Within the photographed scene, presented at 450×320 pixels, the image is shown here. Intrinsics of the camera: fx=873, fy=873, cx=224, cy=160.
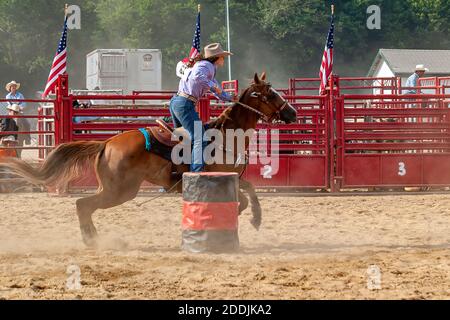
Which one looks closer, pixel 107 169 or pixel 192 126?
pixel 107 169

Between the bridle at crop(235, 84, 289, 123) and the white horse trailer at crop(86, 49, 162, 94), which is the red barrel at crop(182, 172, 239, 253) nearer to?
the bridle at crop(235, 84, 289, 123)

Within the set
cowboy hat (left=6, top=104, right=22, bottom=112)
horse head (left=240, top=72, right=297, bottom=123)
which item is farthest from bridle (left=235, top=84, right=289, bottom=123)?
cowboy hat (left=6, top=104, right=22, bottom=112)

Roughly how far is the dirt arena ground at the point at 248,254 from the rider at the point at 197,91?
3.44ft

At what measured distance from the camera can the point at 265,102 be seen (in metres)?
9.39

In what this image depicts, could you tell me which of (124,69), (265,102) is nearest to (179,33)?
(124,69)

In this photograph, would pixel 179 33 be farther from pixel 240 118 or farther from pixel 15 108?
pixel 240 118

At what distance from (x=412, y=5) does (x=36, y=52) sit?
86.8 feet

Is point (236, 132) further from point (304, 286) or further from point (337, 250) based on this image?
point (304, 286)

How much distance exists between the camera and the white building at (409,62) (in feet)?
165

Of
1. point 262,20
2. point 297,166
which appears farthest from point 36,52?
point 297,166

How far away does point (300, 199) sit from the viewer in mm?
13633

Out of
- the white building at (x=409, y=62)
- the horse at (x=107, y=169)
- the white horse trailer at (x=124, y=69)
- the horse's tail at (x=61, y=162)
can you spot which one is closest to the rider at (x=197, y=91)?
the horse at (x=107, y=169)

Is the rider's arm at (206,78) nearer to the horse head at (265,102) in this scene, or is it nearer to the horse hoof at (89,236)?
the horse head at (265,102)

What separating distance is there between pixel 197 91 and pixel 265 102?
89cm
